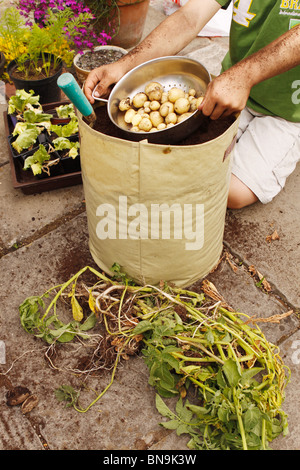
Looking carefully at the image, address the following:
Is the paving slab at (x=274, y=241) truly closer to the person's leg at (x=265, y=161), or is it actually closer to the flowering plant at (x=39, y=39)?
the person's leg at (x=265, y=161)

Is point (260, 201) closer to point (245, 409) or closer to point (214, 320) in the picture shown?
point (214, 320)

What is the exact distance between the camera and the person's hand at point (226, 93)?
1.24m

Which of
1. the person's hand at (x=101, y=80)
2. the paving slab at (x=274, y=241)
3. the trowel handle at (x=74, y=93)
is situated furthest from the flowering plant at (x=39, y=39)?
the paving slab at (x=274, y=241)

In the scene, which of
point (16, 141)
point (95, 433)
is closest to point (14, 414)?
point (95, 433)

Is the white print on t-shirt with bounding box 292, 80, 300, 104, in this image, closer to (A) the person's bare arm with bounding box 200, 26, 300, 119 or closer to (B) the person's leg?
(B) the person's leg

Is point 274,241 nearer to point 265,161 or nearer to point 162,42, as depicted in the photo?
point 265,161

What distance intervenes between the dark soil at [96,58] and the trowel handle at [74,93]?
1281mm

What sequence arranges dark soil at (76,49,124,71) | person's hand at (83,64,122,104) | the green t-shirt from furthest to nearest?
dark soil at (76,49,124,71) < the green t-shirt < person's hand at (83,64,122,104)

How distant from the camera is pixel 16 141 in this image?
1978mm

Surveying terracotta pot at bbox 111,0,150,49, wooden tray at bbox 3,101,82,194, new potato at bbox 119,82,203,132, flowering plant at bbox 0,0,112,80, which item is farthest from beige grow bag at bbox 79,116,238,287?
terracotta pot at bbox 111,0,150,49

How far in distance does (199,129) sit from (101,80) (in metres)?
0.40

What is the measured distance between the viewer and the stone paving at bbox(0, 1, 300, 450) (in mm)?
1343

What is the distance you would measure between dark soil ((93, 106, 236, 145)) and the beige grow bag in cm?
7

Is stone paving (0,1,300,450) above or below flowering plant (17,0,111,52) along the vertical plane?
below
